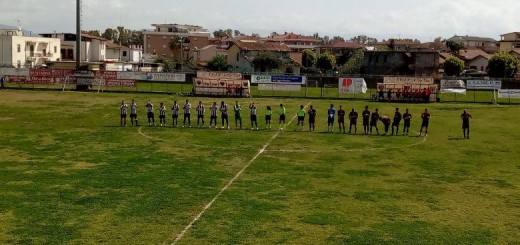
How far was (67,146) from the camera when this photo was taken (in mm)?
28094

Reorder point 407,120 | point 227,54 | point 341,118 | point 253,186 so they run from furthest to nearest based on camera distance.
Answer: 1. point 227,54
2. point 341,118
3. point 407,120
4. point 253,186

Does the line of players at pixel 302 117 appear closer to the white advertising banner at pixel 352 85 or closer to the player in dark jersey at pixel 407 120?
the player in dark jersey at pixel 407 120

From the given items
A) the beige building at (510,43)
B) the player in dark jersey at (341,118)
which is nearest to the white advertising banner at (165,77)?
the player in dark jersey at (341,118)

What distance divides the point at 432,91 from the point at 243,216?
143 feet

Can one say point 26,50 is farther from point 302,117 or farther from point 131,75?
point 302,117

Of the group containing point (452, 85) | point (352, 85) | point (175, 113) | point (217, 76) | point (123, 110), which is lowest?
point (175, 113)

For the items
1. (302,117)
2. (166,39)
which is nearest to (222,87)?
(302,117)

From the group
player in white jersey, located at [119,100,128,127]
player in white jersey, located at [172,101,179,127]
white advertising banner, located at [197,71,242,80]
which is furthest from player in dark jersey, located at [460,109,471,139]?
white advertising banner, located at [197,71,242,80]

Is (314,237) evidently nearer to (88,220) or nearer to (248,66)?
(88,220)

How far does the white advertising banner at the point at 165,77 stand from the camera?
62.8 m

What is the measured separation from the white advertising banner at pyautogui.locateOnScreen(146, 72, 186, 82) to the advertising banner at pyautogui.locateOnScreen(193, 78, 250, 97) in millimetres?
5724

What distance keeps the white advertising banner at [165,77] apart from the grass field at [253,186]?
27.2 metres

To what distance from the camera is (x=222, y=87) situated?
57.1 metres

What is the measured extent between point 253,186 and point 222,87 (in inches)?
1466
